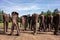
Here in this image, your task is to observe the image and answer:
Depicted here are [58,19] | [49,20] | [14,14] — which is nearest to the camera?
[14,14]

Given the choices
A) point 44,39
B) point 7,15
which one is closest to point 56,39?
point 44,39

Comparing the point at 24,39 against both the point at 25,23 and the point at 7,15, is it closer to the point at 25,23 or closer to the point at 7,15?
the point at 7,15

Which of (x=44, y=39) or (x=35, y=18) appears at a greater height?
(x=35, y=18)

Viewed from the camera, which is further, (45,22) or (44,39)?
(45,22)

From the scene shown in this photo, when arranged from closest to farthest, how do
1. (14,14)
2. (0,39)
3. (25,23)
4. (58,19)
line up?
(0,39) < (14,14) < (58,19) < (25,23)

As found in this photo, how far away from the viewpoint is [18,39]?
16.6m

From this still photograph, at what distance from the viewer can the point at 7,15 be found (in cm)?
2228

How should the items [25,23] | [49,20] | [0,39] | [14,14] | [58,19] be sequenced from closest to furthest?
[0,39] → [14,14] → [58,19] → [49,20] → [25,23]

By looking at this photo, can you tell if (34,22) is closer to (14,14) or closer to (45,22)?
(14,14)

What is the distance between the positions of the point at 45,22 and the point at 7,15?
18.4 feet

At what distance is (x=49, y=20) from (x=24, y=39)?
888 cm

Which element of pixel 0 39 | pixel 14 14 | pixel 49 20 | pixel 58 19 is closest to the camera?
pixel 0 39

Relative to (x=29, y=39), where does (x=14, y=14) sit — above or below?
above

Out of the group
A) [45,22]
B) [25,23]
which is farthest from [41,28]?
[25,23]
